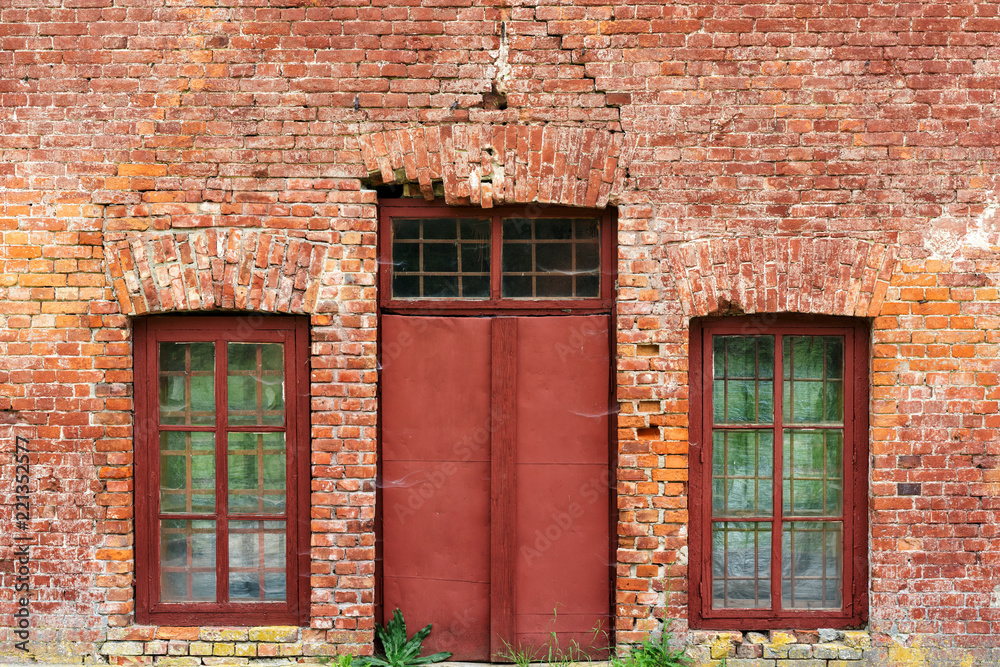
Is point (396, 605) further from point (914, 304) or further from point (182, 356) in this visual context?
point (914, 304)

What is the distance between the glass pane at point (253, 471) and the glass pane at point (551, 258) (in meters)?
1.75

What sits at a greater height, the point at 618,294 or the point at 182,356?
the point at 618,294

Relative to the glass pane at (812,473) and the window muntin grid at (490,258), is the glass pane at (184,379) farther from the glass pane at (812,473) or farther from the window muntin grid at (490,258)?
the glass pane at (812,473)

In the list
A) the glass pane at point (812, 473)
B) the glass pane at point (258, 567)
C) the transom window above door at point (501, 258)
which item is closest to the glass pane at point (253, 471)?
the glass pane at point (258, 567)

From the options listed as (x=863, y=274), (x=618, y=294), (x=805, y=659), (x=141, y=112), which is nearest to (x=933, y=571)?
(x=805, y=659)

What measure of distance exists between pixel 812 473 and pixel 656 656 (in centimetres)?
145

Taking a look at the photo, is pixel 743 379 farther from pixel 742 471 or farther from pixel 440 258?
pixel 440 258

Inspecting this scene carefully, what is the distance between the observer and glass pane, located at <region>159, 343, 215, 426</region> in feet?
12.6

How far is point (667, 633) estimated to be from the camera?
3686mm

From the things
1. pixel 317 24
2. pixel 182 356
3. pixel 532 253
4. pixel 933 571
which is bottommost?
pixel 933 571

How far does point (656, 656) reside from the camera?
12.0 feet

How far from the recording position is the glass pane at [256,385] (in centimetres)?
384

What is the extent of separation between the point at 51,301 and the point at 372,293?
6.28 feet

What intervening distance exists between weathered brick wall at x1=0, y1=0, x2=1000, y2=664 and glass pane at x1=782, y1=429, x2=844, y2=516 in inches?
9.2
